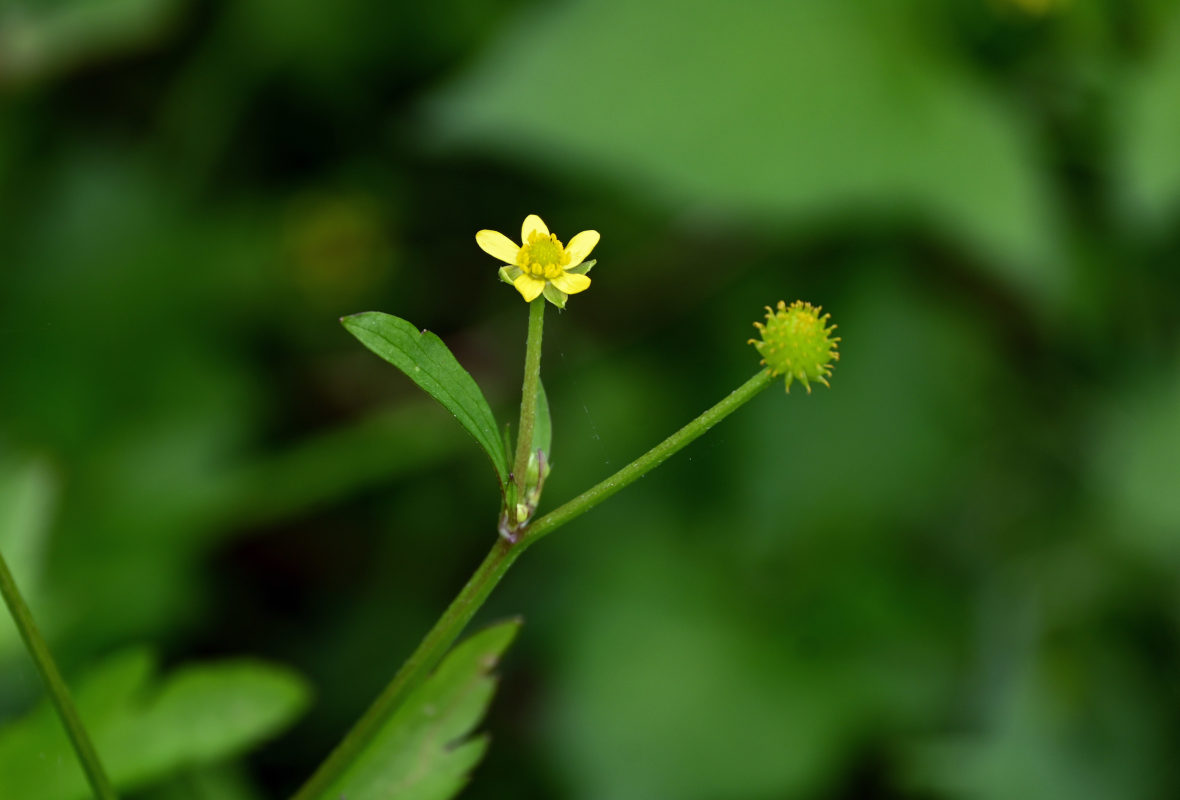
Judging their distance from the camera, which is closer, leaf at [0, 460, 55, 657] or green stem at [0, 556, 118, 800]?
green stem at [0, 556, 118, 800]

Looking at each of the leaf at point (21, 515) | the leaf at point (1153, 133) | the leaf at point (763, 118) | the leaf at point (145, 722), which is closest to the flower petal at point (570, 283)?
the leaf at point (145, 722)

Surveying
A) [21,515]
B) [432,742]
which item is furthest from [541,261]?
[21,515]

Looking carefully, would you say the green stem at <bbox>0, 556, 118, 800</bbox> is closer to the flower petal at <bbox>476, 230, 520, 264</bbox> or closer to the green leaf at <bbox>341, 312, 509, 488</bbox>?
the green leaf at <bbox>341, 312, 509, 488</bbox>

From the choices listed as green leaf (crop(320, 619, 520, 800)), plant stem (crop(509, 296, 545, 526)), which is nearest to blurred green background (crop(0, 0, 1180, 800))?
green leaf (crop(320, 619, 520, 800))

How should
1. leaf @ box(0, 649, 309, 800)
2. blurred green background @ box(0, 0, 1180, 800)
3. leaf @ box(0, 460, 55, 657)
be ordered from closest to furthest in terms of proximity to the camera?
leaf @ box(0, 649, 309, 800) < leaf @ box(0, 460, 55, 657) < blurred green background @ box(0, 0, 1180, 800)

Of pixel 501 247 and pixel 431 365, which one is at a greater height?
pixel 501 247

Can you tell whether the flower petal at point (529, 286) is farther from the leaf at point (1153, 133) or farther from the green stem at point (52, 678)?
the leaf at point (1153, 133)

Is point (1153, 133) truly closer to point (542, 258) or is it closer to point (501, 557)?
point (542, 258)
